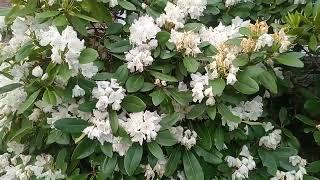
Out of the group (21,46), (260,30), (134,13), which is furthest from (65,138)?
(260,30)

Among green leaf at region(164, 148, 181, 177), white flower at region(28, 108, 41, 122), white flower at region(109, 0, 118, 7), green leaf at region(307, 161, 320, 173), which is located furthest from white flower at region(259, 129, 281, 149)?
white flower at region(28, 108, 41, 122)

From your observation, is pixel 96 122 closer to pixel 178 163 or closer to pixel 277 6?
pixel 178 163

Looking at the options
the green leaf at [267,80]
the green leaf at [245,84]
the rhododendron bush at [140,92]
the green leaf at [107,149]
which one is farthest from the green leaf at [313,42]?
the green leaf at [107,149]

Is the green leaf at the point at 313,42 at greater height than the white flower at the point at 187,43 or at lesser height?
lesser

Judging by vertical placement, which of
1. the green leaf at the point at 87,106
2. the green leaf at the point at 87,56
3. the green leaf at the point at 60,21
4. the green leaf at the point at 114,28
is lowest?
the green leaf at the point at 87,106

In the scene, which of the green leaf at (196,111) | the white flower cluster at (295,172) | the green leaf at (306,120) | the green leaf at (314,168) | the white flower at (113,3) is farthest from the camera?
the green leaf at (306,120)

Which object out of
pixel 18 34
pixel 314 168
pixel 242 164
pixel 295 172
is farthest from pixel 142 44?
pixel 314 168

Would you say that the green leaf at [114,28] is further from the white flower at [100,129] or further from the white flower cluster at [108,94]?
the white flower at [100,129]

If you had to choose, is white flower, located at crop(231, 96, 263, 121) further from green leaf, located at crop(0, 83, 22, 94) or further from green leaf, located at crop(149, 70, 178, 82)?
green leaf, located at crop(0, 83, 22, 94)

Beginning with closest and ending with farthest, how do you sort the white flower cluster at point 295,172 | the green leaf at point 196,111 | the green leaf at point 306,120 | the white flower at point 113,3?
→ the green leaf at point 196,111
the white flower at point 113,3
the white flower cluster at point 295,172
the green leaf at point 306,120
